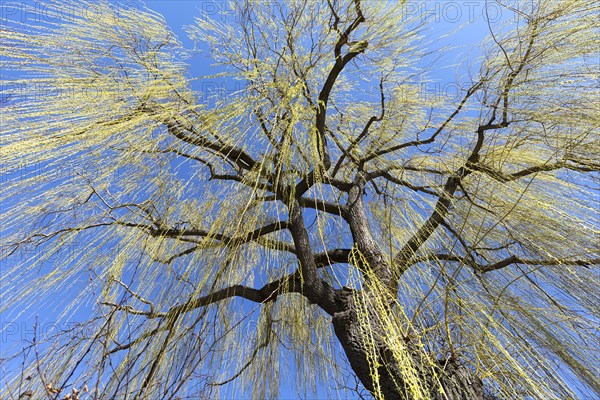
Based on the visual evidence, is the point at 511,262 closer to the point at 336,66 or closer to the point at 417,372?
the point at 417,372

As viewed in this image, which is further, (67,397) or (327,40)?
(327,40)

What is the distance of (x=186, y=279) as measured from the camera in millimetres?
1425

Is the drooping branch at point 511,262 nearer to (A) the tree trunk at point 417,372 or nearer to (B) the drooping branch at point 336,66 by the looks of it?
(A) the tree trunk at point 417,372

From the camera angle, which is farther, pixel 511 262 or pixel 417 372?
pixel 511 262

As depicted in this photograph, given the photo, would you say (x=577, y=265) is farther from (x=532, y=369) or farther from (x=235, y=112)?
(x=235, y=112)

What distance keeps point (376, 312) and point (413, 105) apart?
1.15m

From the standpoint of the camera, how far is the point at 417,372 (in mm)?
1038

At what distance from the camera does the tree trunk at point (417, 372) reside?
3.51 ft

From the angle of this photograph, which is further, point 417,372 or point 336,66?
point 336,66

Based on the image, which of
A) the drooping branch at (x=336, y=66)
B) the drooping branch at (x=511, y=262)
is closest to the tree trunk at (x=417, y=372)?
the drooping branch at (x=511, y=262)

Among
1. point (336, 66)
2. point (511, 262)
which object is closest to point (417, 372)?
point (511, 262)

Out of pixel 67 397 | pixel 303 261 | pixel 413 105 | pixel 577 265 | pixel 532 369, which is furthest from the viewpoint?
pixel 413 105

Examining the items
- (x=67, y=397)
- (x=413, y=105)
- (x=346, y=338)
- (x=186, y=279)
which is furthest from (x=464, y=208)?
(x=67, y=397)

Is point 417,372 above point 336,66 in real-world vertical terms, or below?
below
